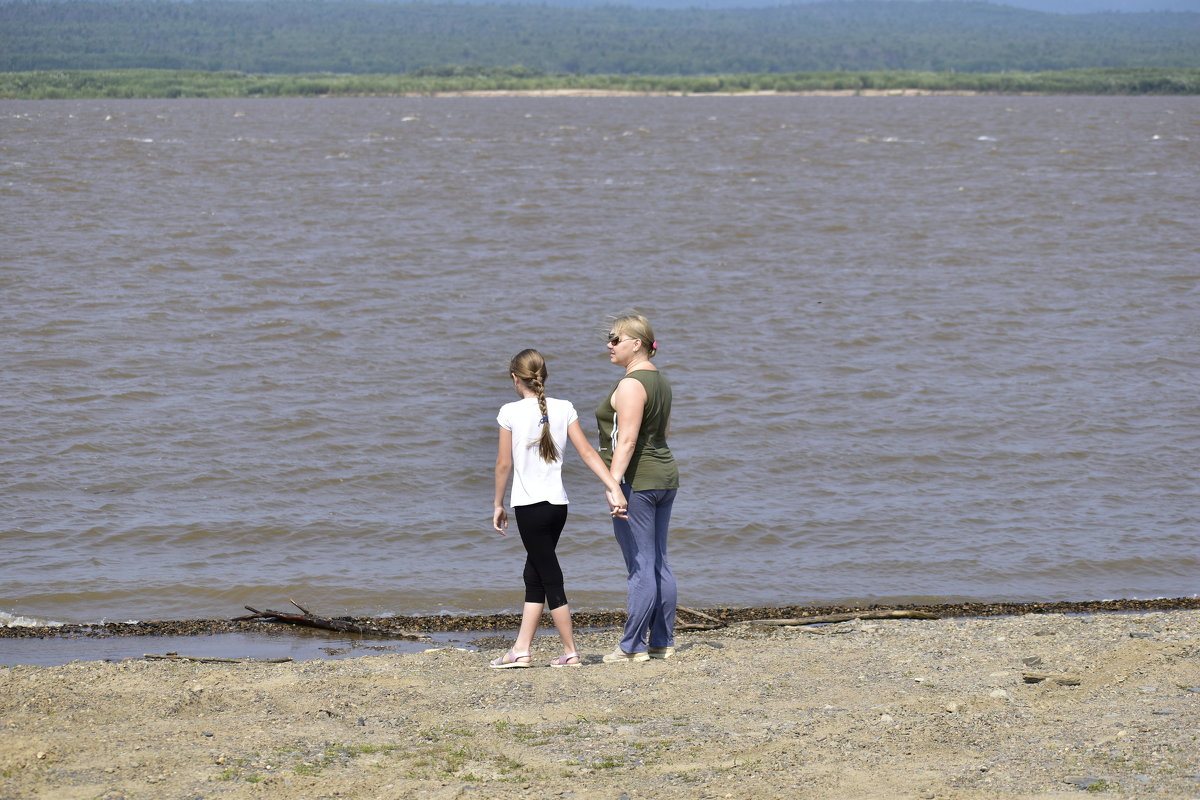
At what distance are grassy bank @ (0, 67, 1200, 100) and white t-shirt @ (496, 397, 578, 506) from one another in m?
102

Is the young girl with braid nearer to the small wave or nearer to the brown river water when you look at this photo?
the brown river water

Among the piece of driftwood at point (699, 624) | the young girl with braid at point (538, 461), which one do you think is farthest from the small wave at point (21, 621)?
the piece of driftwood at point (699, 624)

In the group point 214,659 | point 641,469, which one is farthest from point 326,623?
point 641,469

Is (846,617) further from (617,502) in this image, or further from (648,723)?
(648,723)

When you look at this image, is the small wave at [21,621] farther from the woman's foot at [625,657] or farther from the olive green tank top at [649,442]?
the olive green tank top at [649,442]

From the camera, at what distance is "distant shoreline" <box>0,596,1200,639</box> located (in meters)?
8.08

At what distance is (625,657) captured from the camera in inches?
265

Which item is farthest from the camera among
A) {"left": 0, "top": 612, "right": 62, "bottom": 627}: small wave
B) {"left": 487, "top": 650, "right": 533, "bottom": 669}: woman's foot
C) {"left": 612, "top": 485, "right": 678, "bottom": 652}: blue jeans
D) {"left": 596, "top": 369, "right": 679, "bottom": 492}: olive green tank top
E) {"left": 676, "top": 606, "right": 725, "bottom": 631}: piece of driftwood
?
{"left": 0, "top": 612, "right": 62, "bottom": 627}: small wave

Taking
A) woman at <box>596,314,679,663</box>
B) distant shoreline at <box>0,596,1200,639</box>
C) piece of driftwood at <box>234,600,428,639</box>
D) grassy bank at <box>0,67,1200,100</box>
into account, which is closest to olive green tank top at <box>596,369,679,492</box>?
woman at <box>596,314,679,663</box>

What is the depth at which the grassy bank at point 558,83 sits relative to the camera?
10800 centimetres

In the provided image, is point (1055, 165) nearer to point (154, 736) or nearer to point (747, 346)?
point (747, 346)

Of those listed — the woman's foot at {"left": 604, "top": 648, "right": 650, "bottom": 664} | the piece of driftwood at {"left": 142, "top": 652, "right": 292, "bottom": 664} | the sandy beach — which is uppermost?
the sandy beach

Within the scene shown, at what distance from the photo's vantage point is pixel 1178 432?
13211mm

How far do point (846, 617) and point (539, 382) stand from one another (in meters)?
2.96
